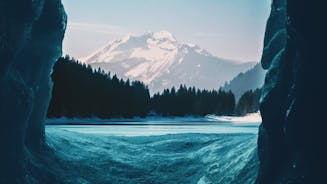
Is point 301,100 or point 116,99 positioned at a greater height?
point 116,99

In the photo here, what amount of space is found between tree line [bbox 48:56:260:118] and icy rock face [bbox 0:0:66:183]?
7184 cm

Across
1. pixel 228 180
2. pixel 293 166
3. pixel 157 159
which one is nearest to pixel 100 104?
pixel 157 159

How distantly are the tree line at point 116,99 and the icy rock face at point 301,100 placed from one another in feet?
269

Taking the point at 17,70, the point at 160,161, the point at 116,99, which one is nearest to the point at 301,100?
the point at 17,70

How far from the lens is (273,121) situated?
21.2m

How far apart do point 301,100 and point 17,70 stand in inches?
552

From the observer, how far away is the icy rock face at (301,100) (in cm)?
1634

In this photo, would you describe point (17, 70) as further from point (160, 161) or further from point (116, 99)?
point (116, 99)

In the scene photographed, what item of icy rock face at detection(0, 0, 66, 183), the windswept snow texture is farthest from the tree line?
icy rock face at detection(0, 0, 66, 183)

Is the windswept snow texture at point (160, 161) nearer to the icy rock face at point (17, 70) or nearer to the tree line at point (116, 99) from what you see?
the icy rock face at point (17, 70)

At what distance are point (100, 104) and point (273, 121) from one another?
3833 inches

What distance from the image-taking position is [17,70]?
Answer: 22328 mm

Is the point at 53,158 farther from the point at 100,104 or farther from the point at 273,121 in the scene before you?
the point at 100,104

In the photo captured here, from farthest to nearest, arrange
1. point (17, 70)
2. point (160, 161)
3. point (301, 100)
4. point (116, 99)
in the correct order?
1. point (116, 99)
2. point (160, 161)
3. point (17, 70)
4. point (301, 100)
